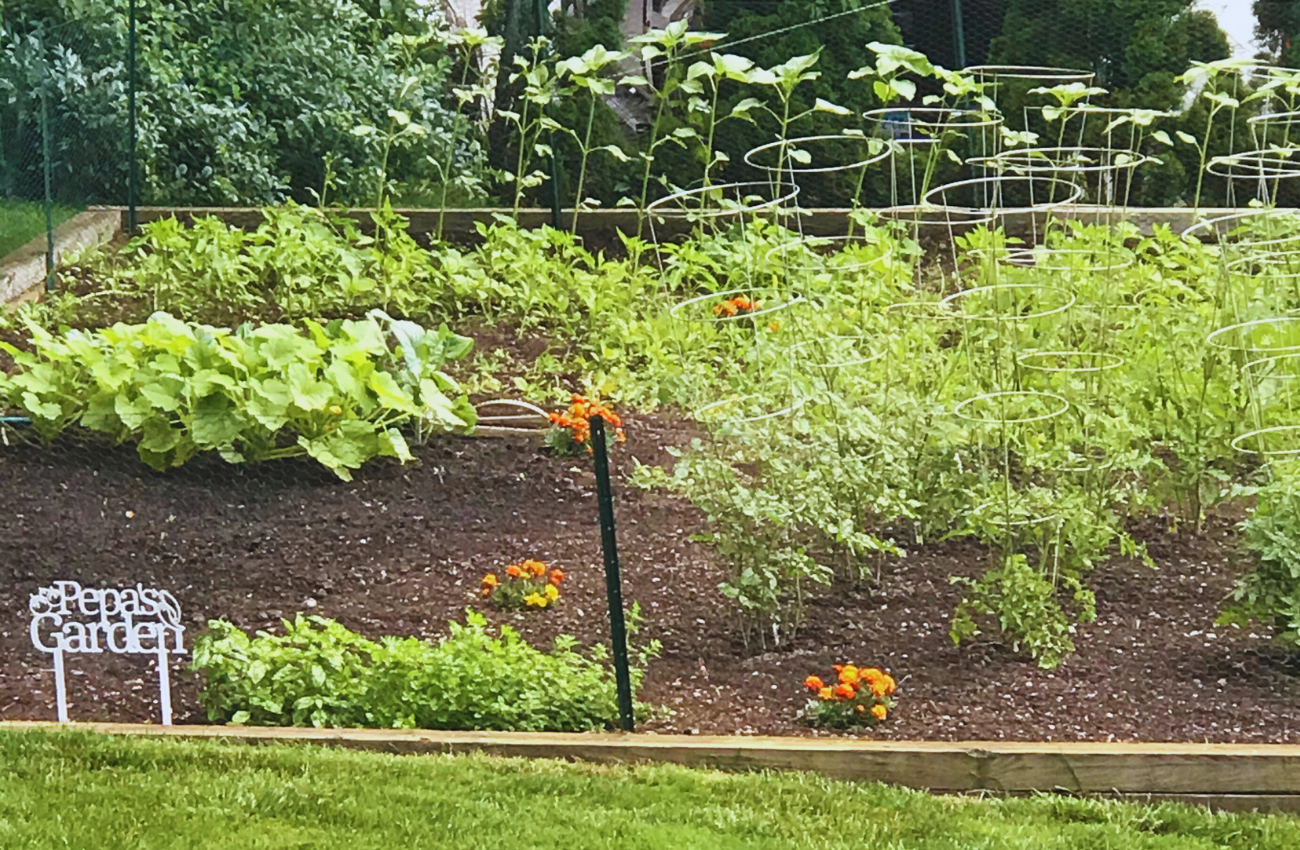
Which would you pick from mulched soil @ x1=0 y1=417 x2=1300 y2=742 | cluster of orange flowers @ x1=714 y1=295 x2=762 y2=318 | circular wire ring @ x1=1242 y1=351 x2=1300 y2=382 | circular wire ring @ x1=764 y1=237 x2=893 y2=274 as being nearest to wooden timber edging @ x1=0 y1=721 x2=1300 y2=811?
mulched soil @ x1=0 y1=417 x2=1300 y2=742

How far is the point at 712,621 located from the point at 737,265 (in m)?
2.45

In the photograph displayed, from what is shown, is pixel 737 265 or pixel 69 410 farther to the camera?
pixel 737 265

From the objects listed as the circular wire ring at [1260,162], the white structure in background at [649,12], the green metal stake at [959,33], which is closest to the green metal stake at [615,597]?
the circular wire ring at [1260,162]

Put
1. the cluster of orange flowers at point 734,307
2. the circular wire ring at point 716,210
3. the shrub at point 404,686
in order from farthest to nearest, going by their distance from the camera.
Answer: the cluster of orange flowers at point 734,307
the circular wire ring at point 716,210
the shrub at point 404,686

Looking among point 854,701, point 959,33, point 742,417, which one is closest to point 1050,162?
point 742,417

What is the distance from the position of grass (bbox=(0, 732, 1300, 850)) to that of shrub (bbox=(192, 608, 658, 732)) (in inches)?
6.1

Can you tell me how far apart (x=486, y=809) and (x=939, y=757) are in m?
0.90

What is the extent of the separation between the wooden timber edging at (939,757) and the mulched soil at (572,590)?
0.50 feet

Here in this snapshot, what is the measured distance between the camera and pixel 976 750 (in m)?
2.88

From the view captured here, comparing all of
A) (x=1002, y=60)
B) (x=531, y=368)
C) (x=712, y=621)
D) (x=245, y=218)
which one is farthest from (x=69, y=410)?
(x=1002, y=60)

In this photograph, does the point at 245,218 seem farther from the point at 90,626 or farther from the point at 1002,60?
the point at 90,626

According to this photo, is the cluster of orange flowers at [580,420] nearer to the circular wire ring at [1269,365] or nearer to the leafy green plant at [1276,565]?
the circular wire ring at [1269,365]

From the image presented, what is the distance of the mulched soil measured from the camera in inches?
125

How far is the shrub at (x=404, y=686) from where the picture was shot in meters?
3.08
